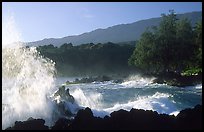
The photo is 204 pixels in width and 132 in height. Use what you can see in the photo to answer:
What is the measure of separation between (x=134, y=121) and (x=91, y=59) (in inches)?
4374

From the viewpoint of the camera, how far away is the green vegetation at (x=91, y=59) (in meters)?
126

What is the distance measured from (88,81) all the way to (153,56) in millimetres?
14371

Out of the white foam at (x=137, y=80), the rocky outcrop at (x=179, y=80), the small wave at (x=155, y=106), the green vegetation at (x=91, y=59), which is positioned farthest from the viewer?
the green vegetation at (x=91, y=59)

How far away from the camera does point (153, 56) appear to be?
2926 inches

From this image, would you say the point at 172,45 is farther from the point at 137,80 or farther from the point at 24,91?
the point at 24,91

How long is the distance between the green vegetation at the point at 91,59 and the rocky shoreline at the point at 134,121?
10330 centimetres

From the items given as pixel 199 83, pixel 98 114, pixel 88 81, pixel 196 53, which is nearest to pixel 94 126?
pixel 98 114

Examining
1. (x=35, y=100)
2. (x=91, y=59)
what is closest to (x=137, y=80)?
(x=35, y=100)

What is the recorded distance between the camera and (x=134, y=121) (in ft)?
64.9

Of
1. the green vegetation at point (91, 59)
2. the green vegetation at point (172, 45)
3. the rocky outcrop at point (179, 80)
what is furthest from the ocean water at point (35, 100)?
the green vegetation at point (91, 59)

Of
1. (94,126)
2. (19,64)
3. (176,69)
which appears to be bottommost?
(176,69)

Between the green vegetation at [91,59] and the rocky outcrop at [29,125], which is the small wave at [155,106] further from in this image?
the green vegetation at [91,59]

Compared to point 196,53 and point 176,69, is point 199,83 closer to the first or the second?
point 196,53

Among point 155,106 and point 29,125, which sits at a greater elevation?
point 29,125
